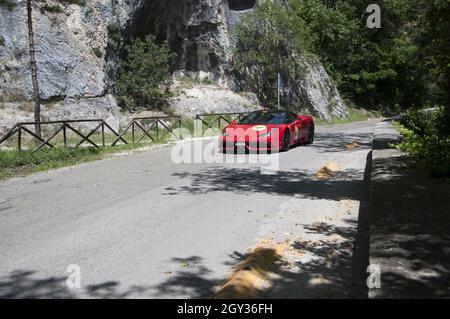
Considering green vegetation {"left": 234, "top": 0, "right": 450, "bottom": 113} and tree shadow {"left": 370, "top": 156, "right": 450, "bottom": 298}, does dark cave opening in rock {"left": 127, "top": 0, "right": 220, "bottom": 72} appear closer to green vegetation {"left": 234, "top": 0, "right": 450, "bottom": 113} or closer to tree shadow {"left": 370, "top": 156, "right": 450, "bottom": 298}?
green vegetation {"left": 234, "top": 0, "right": 450, "bottom": 113}

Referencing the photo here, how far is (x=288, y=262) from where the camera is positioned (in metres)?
5.64

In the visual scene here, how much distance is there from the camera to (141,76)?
91.7ft

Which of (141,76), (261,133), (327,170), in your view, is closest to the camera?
(327,170)

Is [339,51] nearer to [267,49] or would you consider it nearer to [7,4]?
[267,49]

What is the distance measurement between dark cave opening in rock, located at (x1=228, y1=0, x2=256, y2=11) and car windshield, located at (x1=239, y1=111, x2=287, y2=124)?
2210 centimetres

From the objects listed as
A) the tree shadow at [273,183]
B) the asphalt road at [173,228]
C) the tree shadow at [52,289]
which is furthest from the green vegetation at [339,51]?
the tree shadow at [52,289]

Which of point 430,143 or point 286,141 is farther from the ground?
point 430,143

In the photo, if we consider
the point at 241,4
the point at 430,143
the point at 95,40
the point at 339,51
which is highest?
the point at 241,4

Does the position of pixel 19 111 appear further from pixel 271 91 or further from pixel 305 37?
pixel 305 37

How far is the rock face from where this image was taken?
22672 millimetres

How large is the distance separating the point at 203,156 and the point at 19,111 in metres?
10.3

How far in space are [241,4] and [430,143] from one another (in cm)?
2859

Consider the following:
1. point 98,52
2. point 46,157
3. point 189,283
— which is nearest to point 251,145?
point 46,157
